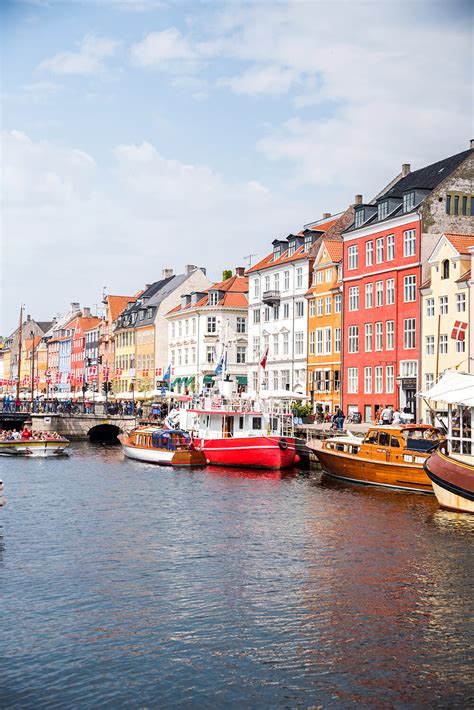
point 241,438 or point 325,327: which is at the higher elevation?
point 325,327

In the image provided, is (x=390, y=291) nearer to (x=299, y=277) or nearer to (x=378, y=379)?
(x=378, y=379)

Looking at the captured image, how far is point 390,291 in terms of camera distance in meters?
68.4

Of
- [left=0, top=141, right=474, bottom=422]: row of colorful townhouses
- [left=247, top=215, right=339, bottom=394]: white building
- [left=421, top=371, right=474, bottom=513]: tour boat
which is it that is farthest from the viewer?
[left=247, top=215, right=339, bottom=394]: white building

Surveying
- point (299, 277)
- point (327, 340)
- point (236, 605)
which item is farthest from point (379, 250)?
point (236, 605)

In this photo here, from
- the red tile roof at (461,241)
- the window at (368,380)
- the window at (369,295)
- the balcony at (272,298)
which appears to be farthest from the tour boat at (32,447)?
the red tile roof at (461,241)

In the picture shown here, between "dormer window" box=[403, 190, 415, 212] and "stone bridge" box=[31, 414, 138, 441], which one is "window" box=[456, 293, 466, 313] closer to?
"dormer window" box=[403, 190, 415, 212]

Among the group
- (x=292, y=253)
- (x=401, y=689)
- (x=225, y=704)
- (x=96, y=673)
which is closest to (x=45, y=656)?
(x=96, y=673)

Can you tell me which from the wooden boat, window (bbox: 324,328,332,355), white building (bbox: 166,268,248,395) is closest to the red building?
window (bbox: 324,328,332,355)

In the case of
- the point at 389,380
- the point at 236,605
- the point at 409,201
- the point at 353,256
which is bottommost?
the point at 236,605

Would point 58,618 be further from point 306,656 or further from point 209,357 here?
point 209,357

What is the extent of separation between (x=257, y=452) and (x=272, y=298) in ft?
103

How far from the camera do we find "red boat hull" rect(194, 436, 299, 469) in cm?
5609

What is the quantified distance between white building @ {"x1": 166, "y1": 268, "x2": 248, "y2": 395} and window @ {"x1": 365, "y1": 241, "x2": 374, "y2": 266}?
91.1 feet

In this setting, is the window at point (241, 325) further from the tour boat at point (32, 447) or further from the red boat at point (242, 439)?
the red boat at point (242, 439)
